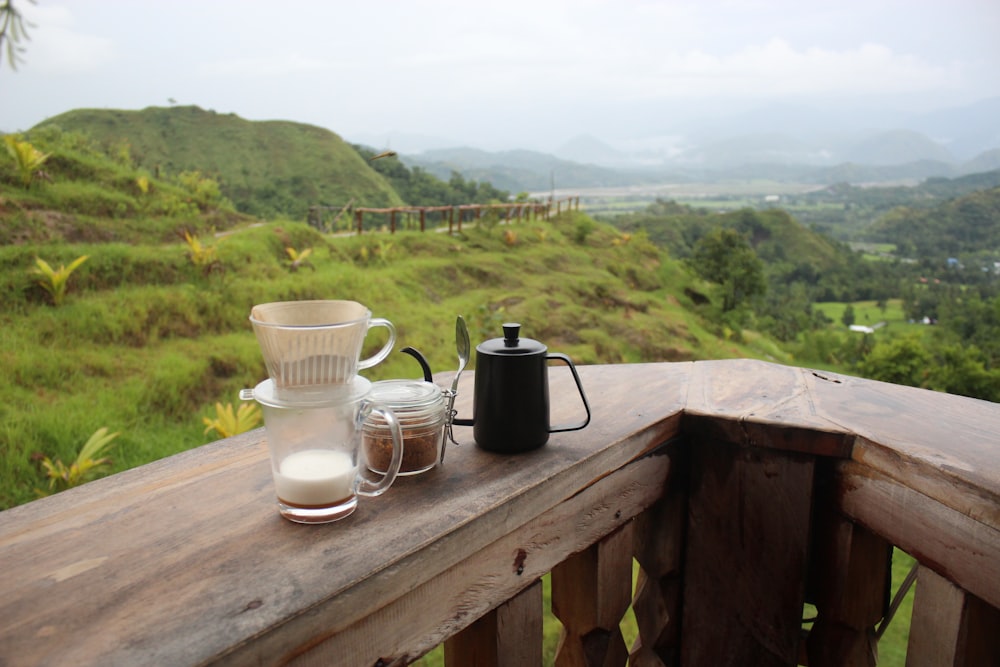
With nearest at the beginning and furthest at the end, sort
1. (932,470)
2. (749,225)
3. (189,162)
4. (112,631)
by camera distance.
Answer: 1. (112,631)
2. (932,470)
3. (189,162)
4. (749,225)

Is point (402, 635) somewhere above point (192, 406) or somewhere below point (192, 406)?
above

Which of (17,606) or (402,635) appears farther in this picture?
(402,635)

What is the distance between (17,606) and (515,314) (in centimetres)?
660

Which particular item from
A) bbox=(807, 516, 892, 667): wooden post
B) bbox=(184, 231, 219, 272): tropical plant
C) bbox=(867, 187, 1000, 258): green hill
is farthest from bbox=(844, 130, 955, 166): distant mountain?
bbox=(807, 516, 892, 667): wooden post

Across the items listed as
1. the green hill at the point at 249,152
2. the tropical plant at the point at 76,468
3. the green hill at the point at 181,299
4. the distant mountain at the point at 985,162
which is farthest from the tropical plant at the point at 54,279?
the distant mountain at the point at 985,162

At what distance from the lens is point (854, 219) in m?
16.2

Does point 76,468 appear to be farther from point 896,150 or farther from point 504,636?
point 896,150

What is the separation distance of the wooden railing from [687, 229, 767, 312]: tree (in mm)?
12715

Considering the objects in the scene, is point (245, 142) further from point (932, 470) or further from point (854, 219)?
point (932, 470)

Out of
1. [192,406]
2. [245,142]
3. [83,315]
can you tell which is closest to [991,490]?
[192,406]

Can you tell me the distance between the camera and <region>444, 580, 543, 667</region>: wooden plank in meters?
0.78

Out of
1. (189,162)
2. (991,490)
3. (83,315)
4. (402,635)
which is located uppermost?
(189,162)

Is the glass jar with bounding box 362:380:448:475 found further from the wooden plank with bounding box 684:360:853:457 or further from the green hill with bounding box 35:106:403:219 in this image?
the green hill with bounding box 35:106:403:219

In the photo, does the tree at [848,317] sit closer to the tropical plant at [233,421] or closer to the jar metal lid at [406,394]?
the tropical plant at [233,421]
